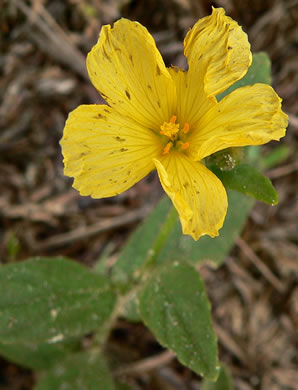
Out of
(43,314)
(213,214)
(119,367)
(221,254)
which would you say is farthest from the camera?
(119,367)

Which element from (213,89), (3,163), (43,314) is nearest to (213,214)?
(213,89)

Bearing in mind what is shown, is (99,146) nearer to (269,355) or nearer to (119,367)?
(119,367)

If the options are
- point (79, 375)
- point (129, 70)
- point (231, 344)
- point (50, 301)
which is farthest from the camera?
point (231, 344)

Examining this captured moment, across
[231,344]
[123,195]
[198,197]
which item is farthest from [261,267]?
[198,197]

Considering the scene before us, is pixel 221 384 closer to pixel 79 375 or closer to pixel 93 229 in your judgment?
pixel 79 375

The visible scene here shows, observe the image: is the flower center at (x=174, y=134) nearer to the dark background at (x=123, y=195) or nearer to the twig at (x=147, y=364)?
the dark background at (x=123, y=195)

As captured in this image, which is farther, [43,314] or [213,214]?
[43,314]

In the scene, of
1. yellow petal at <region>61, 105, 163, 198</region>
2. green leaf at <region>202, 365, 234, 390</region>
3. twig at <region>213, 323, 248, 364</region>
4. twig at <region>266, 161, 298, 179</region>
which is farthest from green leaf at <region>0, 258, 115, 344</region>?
twig at <region>266, 161, 298, 179</region>
